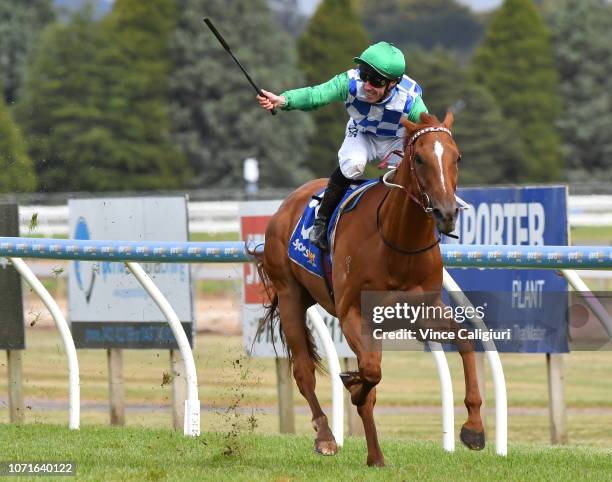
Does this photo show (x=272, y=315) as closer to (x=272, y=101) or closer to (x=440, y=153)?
(x=272, y=101)

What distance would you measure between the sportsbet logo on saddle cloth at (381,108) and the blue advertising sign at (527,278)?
77.3 inches

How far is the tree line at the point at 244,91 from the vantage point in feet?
141

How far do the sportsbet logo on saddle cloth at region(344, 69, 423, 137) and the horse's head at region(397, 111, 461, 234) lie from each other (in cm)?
48

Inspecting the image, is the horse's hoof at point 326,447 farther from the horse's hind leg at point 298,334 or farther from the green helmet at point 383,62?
the green helmet at point 383,62

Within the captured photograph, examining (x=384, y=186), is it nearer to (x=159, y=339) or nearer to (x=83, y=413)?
(x=159, y=339)

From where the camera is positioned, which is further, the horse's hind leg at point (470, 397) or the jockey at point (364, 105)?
the jockey at point (364, 105)

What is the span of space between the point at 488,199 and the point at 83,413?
3.99 m

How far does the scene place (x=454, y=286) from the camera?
7.13 m

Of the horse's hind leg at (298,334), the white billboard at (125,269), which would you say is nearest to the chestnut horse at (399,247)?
the horse's hind leg at (298,334)

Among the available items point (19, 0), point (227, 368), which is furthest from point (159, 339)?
point (19, 0)

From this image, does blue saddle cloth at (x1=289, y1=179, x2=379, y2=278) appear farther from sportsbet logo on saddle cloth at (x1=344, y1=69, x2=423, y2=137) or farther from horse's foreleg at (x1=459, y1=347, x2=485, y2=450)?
horse's foreleg at (x1=459, y1=347, x2=485, y2=450)

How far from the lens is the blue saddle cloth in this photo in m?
6.74

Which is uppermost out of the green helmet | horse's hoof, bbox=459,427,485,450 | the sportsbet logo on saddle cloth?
the green helmet

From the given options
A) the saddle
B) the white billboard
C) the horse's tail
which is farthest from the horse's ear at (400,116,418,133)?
the white billboard
